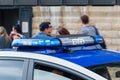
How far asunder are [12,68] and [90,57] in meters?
0.68

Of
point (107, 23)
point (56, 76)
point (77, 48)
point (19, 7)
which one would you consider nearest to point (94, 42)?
point (77, 48)

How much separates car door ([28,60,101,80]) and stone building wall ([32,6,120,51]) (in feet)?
36.0

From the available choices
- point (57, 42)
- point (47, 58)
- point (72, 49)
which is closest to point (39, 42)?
point (57, 42)

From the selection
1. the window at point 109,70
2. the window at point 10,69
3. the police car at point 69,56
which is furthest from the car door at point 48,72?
the window at point 109,70

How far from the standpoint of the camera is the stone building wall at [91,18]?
14.8m

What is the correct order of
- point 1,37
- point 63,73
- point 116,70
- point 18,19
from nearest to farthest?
point 63,73
point 116,70
point 1,37
point 18,19

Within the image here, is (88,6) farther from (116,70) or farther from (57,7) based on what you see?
(116,70)

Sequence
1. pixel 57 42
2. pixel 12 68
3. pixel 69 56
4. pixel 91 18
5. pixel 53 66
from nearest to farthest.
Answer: pixel 53 66
pixel 12 68
pixel 69 56
pixel 57 42
pixel 91 18

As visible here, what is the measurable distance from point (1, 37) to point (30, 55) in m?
6.10

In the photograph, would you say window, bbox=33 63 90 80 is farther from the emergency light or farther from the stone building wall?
the stone building wall

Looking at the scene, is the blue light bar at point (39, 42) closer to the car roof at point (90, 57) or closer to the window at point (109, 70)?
the car roof at point (90, 57)

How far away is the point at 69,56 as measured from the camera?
3.99 metres

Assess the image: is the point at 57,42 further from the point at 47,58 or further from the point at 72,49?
the point at 47,58

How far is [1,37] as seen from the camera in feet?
32.4
